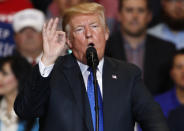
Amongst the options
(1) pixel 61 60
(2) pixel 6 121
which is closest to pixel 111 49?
(2) pixel 6 121

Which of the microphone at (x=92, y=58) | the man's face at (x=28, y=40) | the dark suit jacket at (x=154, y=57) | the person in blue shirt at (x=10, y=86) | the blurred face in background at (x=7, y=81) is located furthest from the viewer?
the man's face at (x=28, y=40)

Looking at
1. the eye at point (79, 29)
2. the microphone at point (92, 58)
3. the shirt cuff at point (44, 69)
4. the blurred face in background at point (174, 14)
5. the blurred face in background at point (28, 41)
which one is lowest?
the blurred face in background at point (28, 41)

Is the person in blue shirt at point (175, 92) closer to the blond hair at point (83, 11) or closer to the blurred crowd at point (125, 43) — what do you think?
the blurred crowd at point (125, 43)

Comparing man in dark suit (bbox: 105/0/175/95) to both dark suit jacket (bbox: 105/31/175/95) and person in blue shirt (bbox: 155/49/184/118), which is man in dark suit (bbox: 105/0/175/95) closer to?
dark suit jacket (bbox: 105/31/175/95)

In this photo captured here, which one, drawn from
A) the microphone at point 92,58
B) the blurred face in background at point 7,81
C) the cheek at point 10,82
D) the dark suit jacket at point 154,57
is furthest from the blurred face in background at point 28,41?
the microphone at point 92,58

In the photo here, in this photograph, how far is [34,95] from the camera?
7.35ft

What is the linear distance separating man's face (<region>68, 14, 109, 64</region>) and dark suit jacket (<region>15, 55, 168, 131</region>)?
111 mm

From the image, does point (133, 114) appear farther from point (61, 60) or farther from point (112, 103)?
point (61, 60)

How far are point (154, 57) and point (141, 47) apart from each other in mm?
200

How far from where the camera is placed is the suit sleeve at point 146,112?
229 centimetres

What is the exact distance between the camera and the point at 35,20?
16.3 ft

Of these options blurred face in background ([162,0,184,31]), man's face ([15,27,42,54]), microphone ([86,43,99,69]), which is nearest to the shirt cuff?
microphone ([86,43,99,69])

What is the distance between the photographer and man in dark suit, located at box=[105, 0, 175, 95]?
456 cm

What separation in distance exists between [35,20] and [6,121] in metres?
1.43
